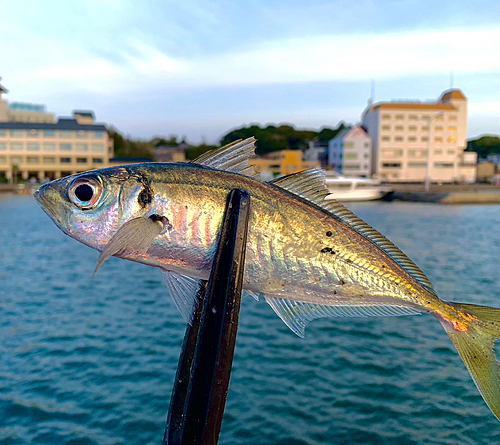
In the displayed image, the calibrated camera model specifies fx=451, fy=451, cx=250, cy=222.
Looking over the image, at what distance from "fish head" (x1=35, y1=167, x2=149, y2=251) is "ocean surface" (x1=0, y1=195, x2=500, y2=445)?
17.3ft

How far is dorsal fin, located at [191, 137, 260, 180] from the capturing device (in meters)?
2.37

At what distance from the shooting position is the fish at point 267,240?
84.6 inches

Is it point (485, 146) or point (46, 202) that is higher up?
point (485, 146)

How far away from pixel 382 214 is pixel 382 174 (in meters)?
47.3

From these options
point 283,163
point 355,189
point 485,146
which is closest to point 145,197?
point 355,189

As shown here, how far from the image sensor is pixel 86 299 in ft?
47.5

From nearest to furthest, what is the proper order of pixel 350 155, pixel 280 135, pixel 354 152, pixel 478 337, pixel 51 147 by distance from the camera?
1. pixel 478 337
2. pixel 350 155
3. pixel 354 152
4. pixel 51 147
5. pixel 280 135

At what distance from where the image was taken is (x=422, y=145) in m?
90.4

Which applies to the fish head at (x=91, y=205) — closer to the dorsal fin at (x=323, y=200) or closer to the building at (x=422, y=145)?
the dorsal fin at (x=323, y=200)

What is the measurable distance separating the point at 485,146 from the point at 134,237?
15702cm

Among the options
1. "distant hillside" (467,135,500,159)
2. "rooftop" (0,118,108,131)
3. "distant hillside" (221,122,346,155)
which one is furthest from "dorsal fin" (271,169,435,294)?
"distant hillside" (467,135,500,159)

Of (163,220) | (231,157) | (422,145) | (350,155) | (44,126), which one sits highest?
(44,126)

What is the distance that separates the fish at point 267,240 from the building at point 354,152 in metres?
86.3

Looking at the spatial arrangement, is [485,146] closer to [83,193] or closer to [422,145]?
[422,145]
